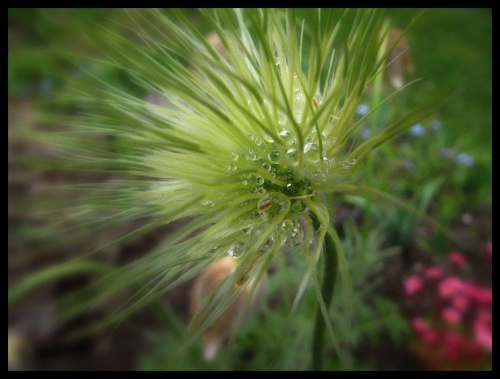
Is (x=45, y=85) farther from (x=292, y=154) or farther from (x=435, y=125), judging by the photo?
(x=292, y=154)

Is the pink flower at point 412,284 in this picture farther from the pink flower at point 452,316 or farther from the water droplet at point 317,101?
the water droplet at point 317,101

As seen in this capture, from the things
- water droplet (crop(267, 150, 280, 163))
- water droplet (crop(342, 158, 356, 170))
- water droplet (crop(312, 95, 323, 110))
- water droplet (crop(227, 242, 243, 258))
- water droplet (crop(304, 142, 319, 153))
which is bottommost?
water droplet (crop(227, 242, 243, 258))

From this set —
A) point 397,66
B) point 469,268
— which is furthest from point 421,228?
point 397,66

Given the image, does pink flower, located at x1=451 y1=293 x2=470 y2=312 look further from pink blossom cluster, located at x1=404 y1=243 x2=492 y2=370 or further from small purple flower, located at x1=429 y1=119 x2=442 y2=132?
small purple flower, located at x1=429 y1=119 x2=442 y2=132

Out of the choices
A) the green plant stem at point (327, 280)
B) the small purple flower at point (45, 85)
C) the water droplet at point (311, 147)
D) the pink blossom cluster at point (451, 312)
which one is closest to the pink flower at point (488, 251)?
the pink blossom cluster at point (451, 312)

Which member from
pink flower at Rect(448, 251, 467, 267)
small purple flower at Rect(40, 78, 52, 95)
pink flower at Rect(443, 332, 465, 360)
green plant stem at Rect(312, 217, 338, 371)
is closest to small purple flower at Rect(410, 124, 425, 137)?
pink flower at Rect(448, 251, 467, 267)

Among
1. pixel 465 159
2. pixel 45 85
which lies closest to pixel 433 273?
pixel 465 159
